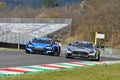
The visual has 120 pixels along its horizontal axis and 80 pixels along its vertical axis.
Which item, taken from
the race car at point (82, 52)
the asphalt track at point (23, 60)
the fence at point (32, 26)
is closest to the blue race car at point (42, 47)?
the race car at point (82, 52)

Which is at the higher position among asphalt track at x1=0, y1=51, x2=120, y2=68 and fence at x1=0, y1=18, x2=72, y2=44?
fence at x1=0, y1=18, x2=72, y2=44

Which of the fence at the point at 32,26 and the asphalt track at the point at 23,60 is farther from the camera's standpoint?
the fence at the point at 32,26

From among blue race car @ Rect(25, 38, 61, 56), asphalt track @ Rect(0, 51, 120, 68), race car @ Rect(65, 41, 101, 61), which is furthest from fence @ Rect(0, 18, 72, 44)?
asphalt track @ Rect(0, 51, 120, 68)

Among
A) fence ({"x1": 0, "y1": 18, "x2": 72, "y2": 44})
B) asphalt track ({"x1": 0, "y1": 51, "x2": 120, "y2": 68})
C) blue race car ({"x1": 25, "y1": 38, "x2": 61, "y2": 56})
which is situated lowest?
asphalt track ({"x1": 0, "y1": 51, "x2": 120, "y2": 68})

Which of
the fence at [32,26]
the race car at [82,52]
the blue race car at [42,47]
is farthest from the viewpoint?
the fence at [32,26]

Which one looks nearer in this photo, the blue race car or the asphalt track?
the asphalt track

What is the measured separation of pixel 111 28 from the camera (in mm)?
83938

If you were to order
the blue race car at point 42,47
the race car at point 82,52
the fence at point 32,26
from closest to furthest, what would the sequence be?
1. the race car at point 82,52
2. the blue race car at point 42,47
3. the fence at point 32,26

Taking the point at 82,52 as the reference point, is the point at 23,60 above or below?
below

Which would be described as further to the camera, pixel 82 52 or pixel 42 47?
pixel 42 47

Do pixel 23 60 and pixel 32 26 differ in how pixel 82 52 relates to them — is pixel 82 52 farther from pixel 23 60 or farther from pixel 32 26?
pixel 32 26

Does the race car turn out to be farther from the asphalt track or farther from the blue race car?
the blue race car

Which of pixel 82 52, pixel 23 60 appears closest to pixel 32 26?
pixel 82 52

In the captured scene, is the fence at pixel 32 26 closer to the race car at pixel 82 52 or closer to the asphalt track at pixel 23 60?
the race car at pixel 82 52
